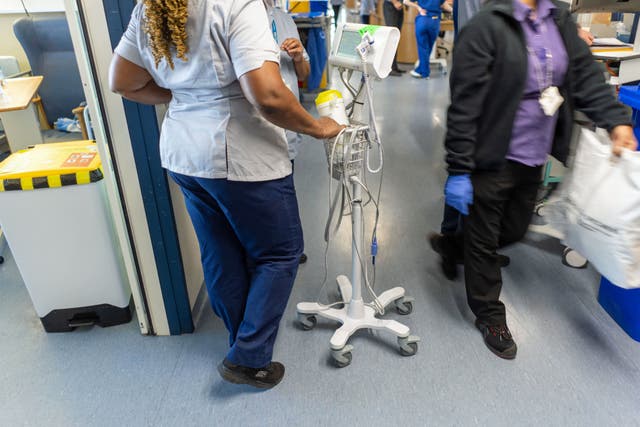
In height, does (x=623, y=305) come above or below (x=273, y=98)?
below

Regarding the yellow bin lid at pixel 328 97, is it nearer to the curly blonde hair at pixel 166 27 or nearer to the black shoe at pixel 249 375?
the curly blonde hair at pixel 166 27

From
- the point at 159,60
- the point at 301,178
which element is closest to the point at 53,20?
the point at 301,178

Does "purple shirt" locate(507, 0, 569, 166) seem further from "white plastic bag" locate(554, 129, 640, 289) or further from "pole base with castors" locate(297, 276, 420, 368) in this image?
"pole base with castors" locate(297, 276, 420, 368)

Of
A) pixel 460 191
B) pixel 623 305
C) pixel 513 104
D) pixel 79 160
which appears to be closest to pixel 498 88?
pixel 513 104

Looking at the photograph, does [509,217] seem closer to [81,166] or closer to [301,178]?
[81,166]

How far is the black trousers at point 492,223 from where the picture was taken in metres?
1.58

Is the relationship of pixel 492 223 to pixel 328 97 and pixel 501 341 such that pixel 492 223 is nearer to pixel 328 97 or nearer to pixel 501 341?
pixel 501 341

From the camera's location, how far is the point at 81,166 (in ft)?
5.67

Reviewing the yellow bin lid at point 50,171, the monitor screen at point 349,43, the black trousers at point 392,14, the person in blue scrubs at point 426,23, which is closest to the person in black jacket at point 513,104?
the monitor screen at point 349,43

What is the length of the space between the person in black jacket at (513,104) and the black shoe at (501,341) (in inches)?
12.1

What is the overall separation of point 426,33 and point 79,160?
501 cm

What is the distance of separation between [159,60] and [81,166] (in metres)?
0.75

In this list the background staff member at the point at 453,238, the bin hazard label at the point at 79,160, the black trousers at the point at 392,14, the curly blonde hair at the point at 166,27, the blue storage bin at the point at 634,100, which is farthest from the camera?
the black trousers at the point at 392,14

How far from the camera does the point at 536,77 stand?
1.44 metres
